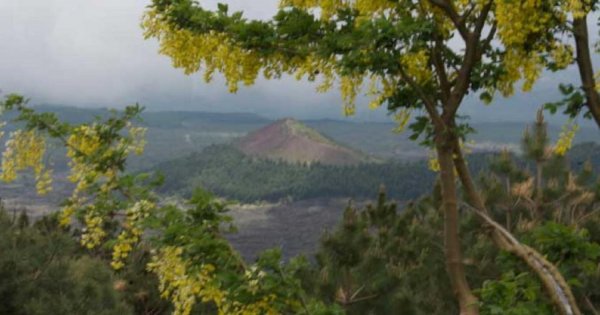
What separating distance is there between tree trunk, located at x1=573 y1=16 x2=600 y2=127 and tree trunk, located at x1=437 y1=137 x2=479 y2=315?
148 cm

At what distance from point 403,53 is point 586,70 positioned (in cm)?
207

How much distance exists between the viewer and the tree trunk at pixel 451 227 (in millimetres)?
6711

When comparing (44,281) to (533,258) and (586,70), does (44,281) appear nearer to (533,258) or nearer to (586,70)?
(586,70)

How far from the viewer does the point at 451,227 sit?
6.95 m

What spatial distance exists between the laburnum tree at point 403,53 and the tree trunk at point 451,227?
0.01 metres

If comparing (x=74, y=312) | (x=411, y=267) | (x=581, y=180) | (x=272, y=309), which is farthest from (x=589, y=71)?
(x=581, y=180)

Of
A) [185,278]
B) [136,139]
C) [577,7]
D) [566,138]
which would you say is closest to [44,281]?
[136,139]

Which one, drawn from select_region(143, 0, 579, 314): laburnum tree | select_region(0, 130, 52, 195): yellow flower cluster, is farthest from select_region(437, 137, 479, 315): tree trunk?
select_region(0, 130, 52, 195): yellow flower cluster

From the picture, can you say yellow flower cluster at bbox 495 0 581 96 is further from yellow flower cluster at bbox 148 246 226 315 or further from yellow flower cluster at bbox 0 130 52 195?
yellow flower cluster at bbox 0 130 52 195

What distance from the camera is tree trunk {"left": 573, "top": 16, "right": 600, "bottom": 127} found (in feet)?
21.4

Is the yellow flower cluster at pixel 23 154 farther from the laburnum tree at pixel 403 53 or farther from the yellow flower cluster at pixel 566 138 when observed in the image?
the yellow flower cluster at pixel 566 138

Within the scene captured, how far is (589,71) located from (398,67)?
2077 mm

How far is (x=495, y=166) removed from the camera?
21.2 m

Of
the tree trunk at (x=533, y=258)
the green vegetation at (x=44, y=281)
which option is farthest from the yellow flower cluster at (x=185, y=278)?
the green vegetation at (x=44, y=281)
